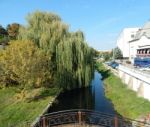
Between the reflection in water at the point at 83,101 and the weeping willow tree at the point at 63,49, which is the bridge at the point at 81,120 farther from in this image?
the weeping willow tree at the point at 63,49

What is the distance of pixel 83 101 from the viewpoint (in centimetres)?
2847

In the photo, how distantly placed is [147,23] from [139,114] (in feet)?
127

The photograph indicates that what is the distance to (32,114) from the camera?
20797 mm

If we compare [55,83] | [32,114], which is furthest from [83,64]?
[32,114]

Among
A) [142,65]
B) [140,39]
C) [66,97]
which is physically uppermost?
[140,39]

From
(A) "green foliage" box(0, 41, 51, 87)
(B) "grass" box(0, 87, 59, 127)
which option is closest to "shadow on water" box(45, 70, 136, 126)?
(B) "grass" box(0, 87, 59, 127)

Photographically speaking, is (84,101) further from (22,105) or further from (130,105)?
(22,105)

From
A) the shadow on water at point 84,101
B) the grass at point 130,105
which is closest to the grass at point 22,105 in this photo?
the shadow on water at point 84,101

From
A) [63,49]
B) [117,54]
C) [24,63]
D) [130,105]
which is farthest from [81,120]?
[117,54]

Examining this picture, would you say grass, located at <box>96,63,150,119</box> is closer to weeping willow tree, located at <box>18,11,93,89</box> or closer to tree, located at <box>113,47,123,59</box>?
weeping willow tree, located at <box>18,11,93,89</box>

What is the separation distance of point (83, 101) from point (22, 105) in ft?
23.4

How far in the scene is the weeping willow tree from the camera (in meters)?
32.9

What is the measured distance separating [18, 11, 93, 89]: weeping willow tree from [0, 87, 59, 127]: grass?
235 cm

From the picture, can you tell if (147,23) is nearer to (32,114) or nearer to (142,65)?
(142,65)
